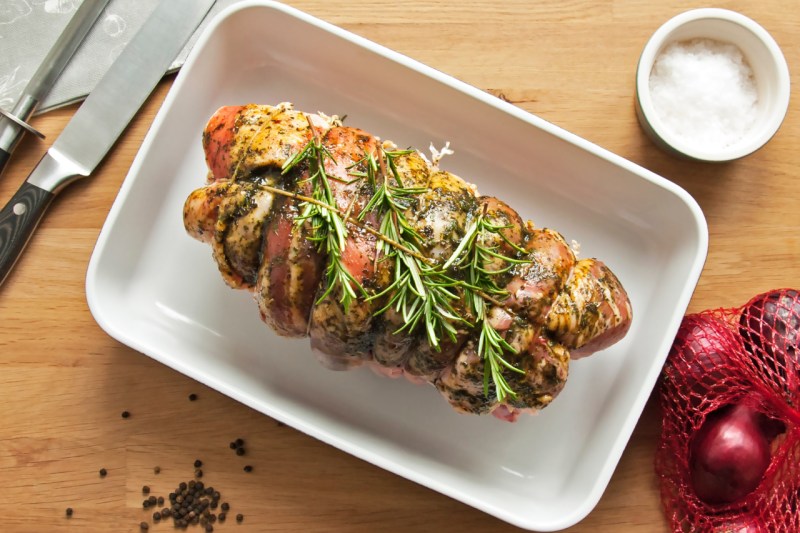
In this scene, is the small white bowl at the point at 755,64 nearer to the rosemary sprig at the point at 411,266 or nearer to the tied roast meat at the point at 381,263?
the tied roast meat at the point at 381,263

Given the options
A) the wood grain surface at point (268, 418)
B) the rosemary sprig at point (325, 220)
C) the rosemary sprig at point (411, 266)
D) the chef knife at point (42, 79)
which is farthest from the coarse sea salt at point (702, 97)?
the chef knife at point (42, 79)

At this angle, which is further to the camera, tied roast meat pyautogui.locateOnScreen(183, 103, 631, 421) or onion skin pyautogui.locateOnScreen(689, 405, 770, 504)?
onion skin pyautogui.locateOnScreen(689, 405, 770, 504)

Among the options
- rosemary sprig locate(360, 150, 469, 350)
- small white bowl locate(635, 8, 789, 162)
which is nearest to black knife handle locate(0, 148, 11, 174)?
rosemary sprig locate(360, 150, 469, 350)

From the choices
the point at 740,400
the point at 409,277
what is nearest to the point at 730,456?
the point at 740,400

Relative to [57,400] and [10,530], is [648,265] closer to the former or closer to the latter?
[57,400]

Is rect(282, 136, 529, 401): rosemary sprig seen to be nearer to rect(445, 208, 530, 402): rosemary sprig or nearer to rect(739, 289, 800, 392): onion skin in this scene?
rect(445, 208, 530, 402): rosemary sprig

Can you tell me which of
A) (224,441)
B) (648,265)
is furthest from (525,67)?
(224,441)
